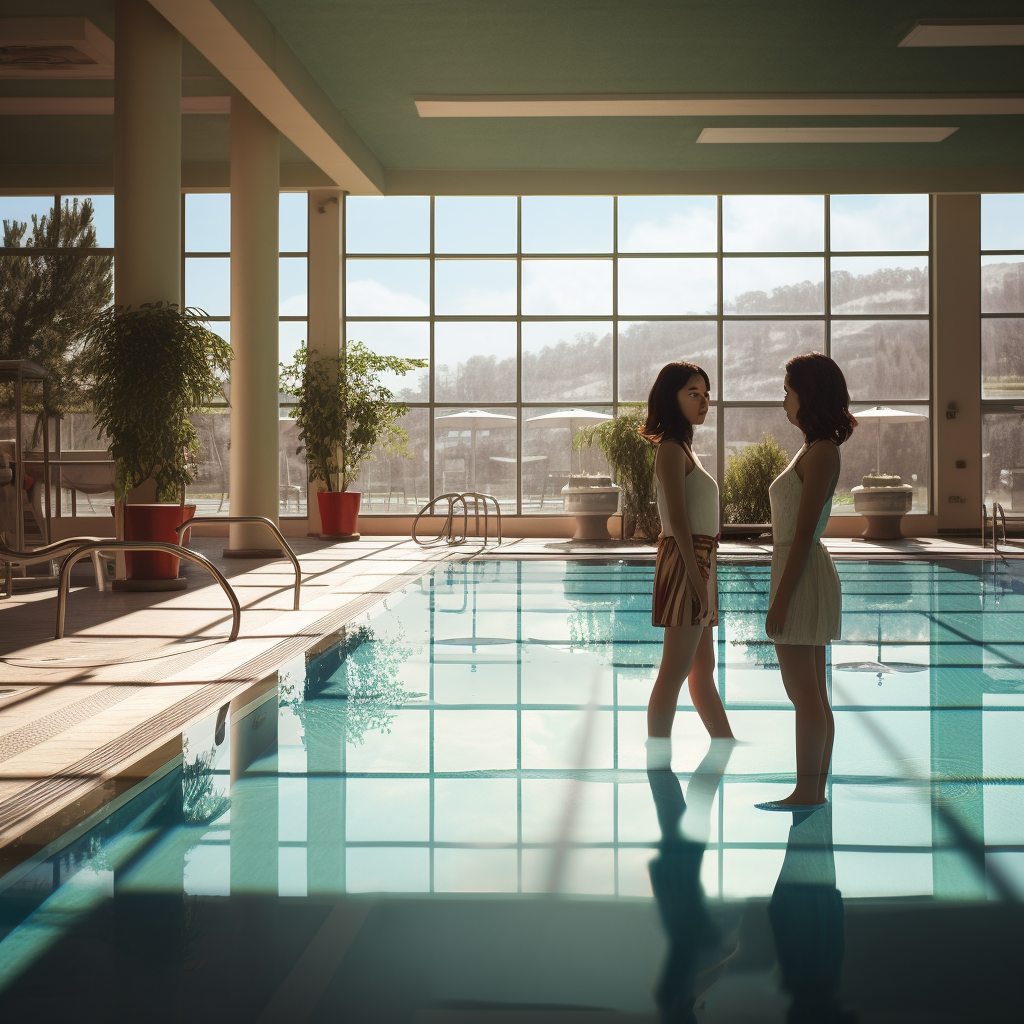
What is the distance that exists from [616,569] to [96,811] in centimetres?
827

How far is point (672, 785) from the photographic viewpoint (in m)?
3.18

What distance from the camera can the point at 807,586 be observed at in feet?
9.18

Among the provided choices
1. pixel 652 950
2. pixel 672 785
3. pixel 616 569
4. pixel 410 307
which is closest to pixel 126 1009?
pixel 652 950

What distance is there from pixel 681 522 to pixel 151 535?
19.6 ft

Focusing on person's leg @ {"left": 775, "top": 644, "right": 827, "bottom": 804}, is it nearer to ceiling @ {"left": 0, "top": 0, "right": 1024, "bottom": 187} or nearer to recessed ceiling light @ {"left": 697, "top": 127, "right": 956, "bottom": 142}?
ceiling @ {"left": 0, "top": 0, "right": 1024, "bottom": 187}

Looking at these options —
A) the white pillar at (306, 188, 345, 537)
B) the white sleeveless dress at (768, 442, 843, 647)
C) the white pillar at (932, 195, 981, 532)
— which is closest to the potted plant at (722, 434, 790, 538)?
the white pillar at (932, 195, 981, 532)

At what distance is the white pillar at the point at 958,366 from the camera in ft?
52.5

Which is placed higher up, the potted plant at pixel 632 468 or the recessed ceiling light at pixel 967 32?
the recessed ceiling light at pixel 967 32

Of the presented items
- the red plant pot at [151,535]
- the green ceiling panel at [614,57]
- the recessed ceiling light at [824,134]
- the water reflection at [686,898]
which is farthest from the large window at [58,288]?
the water reflection at [686,898]

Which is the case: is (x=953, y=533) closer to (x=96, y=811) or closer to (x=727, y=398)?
(x=727, y=398)

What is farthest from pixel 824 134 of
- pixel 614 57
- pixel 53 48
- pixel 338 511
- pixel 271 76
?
pixel 53 48

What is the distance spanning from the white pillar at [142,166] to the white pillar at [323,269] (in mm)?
6995

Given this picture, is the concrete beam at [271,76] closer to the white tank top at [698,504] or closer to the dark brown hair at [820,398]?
the white tank top at [698,504]

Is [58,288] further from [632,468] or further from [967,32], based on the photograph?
[967,32]
